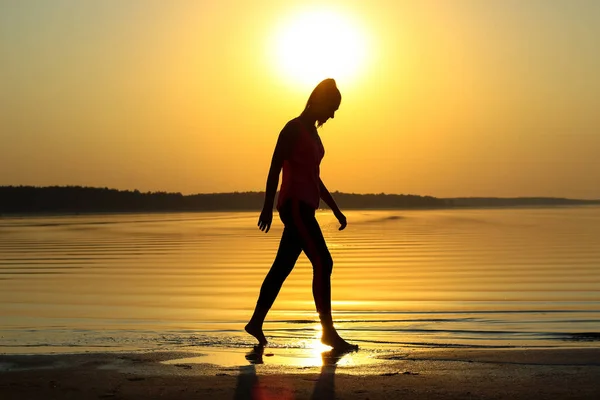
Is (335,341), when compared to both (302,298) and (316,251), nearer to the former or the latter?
(316,251)

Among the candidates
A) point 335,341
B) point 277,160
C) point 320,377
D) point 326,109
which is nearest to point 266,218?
point 277,160

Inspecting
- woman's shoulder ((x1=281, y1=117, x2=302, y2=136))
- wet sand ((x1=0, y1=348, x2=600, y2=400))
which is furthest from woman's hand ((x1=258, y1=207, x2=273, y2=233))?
wet sand ((x1=0, y1=348, x2=600, y2=400))

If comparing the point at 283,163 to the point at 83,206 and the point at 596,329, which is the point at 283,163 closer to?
the point at 596,329

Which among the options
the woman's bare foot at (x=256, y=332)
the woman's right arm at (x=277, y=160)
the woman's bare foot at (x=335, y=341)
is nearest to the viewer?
the woman's bare foot at (x=335, y=341)

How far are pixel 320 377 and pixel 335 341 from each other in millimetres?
1327

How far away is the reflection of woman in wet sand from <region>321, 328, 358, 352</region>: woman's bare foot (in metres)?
0.09

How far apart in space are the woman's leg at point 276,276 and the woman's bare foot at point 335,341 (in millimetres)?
495

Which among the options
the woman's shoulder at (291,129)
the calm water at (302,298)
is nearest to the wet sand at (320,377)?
the calm water at (302,298)

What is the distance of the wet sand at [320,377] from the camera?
4664 millimetres

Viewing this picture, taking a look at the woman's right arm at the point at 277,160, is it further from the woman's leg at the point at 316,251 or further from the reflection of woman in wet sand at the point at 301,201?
the woman's leg at the point at 316,251

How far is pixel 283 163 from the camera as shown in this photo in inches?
273

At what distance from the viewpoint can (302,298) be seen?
10.4 m

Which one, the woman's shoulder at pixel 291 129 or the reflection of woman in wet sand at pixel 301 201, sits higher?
the woman's shoulder at pixel 291 129

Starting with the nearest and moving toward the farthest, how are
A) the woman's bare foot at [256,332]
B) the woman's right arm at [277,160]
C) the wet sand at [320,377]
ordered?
the wet sand at [320,377]
the woman's bare foot at [256,332]
the woman's right arm at [277,160]
